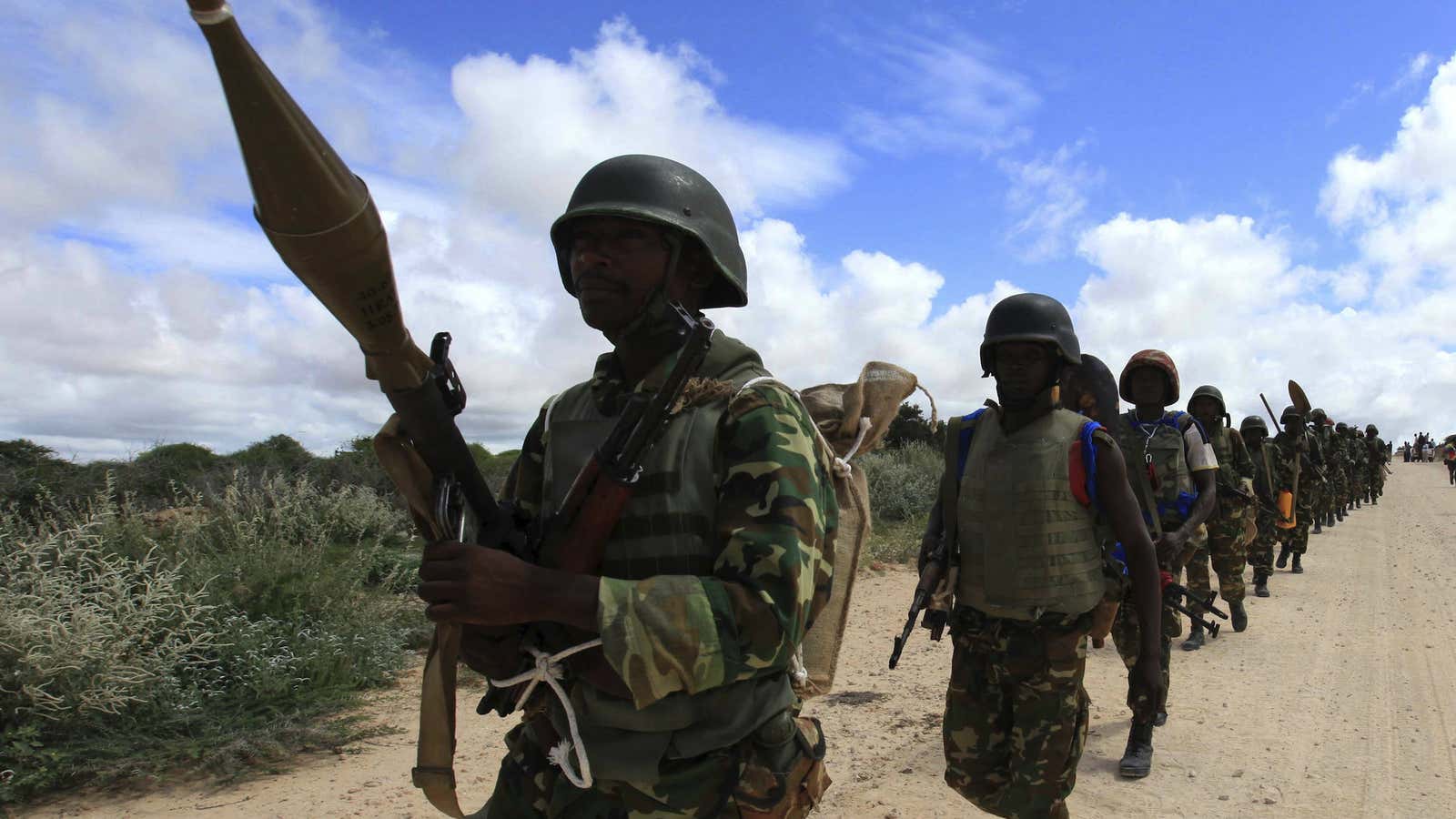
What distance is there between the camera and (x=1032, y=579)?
3.21 meters

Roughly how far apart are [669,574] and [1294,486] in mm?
11779

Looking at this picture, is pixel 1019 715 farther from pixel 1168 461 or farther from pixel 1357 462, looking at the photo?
pixel 1357 462

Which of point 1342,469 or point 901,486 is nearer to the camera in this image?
point 901,486

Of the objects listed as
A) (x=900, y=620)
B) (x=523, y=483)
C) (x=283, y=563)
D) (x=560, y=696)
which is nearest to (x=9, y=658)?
(x=283, y=563)

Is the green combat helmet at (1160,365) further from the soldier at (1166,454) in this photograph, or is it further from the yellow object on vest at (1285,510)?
the yellow object on vest at (1285,510)

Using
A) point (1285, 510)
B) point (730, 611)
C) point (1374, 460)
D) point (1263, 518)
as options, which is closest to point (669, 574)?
point (730, 611)

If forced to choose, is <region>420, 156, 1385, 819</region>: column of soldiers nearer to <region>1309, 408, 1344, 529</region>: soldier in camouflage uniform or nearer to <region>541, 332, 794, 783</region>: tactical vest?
<region>541, 332, 794, 783</region>: tactical vest

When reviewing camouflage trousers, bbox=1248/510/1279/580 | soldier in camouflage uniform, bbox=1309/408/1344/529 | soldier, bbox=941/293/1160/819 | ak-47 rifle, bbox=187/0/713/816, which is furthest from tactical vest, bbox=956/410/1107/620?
soldier in camouflage uniform, bbox=1309/408/1344/529

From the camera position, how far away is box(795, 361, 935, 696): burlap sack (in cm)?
202

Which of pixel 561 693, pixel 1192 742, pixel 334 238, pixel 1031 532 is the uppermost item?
pixel 334 238

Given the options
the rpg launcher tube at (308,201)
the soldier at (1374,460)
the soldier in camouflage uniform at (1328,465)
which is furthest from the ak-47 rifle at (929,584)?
the soldier at (1374,460)

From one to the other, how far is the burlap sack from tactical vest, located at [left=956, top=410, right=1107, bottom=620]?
111 centimetres

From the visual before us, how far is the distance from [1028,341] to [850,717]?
2.87 meters

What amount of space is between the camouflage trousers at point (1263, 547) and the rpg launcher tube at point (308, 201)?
34.6ft
